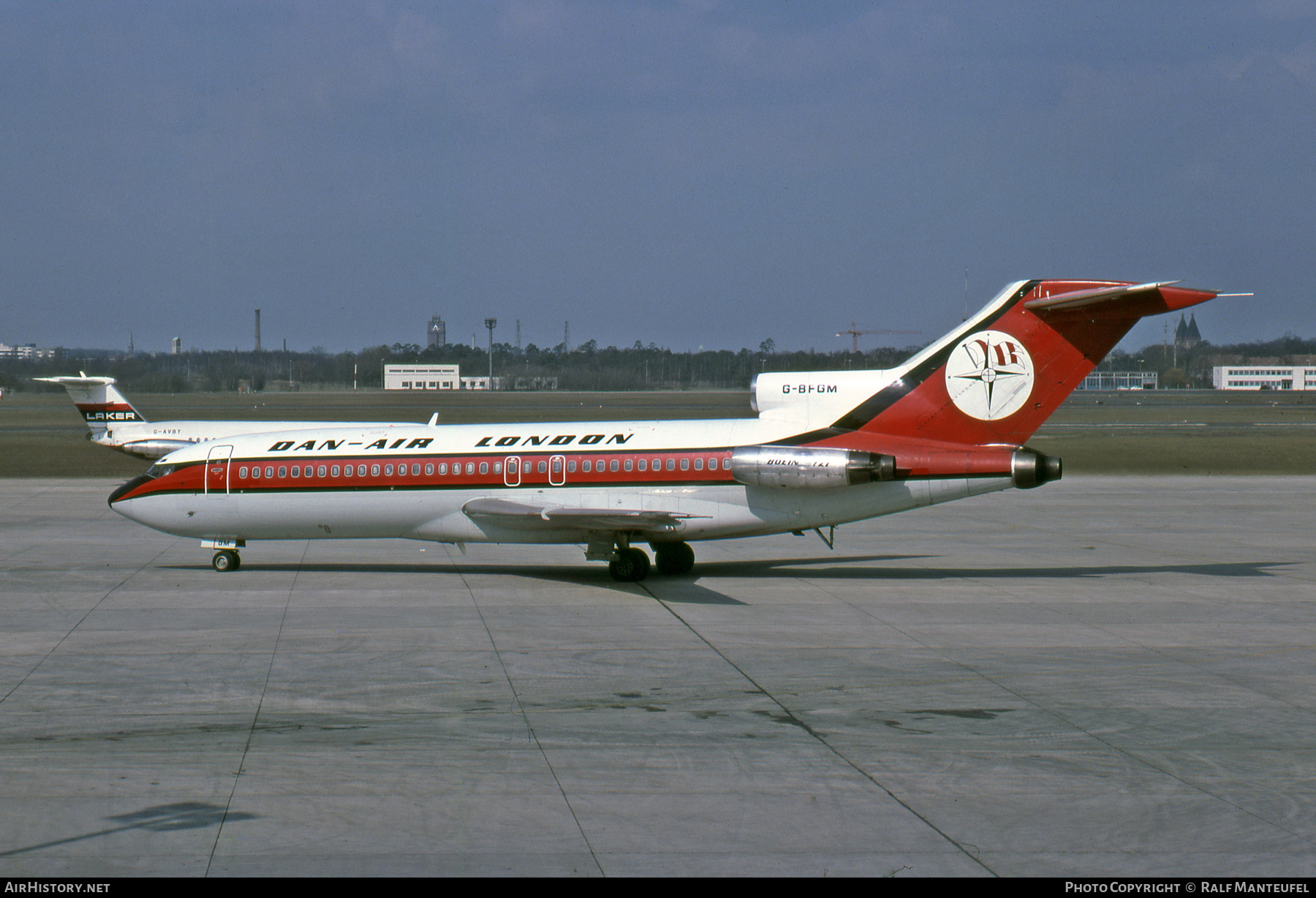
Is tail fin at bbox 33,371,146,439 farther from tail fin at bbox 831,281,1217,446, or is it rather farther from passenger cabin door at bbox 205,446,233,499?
tail fin at bbox 831,281,1217,446

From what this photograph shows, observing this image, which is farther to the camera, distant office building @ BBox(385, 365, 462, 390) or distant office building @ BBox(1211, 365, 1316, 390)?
distant office building @ BBox(1211, 365, 1316, 390)

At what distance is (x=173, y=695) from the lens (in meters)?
13.6

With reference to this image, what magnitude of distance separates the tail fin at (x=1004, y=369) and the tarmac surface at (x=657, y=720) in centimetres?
310

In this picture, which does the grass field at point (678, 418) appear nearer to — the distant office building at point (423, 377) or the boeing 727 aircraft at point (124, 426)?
the boeing 727 aircraft at point (124, 426)

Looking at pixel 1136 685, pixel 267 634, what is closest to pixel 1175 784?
pixel 1136 685

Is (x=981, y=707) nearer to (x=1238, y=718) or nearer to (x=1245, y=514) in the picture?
(x=1238, y=718)

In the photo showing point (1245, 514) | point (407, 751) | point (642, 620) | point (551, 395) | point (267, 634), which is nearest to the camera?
point (407, 751)

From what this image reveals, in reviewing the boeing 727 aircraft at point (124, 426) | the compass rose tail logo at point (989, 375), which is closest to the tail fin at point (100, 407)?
the boeing 727 aircraft at point (124, 426)

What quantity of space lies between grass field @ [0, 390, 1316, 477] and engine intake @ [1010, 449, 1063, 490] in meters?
31.4

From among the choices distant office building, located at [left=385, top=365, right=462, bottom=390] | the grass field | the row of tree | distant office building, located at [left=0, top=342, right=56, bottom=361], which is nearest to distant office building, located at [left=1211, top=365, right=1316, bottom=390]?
the row of tree

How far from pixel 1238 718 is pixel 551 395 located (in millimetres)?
132877

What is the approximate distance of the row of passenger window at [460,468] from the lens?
22734mm

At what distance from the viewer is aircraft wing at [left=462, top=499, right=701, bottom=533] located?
21297mm

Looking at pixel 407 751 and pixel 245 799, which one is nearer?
pixel 245 799
